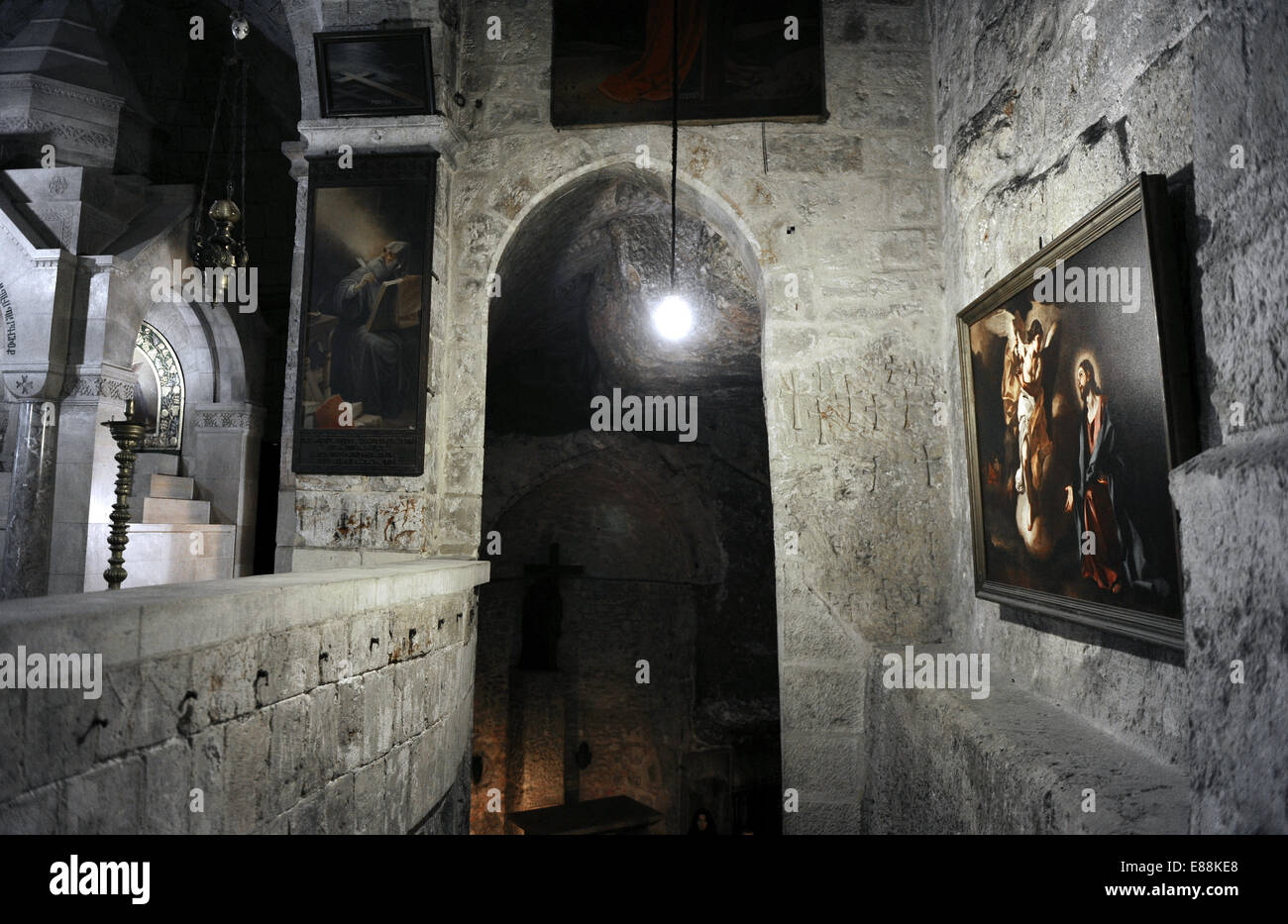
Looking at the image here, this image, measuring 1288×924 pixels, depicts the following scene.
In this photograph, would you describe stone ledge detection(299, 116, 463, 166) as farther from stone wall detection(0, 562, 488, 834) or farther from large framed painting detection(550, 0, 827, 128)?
stone wall detection(0, 562, 488, 834)

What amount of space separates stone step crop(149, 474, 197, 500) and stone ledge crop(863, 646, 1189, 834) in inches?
317

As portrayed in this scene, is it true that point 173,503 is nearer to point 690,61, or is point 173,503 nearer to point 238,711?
point 690,61

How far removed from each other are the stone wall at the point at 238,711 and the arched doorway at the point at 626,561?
11.9ft

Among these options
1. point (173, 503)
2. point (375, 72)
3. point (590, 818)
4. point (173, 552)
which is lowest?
point (590, 818)

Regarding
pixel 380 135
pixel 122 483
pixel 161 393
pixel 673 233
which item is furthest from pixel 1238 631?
pixel 161 393

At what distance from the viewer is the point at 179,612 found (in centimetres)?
181

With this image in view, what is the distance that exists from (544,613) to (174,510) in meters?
4.28

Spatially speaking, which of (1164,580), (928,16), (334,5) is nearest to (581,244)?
(334,5)

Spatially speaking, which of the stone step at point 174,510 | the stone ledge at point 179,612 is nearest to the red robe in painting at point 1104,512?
the stone ledge at point 179,612

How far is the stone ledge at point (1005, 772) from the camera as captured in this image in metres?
1.82

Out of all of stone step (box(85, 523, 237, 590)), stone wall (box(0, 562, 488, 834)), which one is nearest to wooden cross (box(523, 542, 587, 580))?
stone step (box(85, 523, 237, 590))

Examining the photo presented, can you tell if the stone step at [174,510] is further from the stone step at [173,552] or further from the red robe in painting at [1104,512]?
the red robe in painting at [1104,512]

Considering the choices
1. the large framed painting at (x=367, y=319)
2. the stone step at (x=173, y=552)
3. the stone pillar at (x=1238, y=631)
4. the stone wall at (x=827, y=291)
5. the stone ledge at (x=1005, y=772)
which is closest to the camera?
the stone pillar at (x=1238, y=631)
